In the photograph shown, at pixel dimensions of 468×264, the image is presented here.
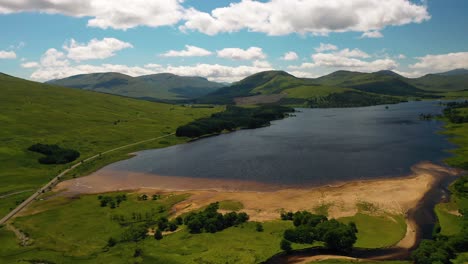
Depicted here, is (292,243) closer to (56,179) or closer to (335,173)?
(335,173)

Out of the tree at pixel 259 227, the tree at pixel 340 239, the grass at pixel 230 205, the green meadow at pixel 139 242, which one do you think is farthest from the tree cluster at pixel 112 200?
the tree at pixel 340 239

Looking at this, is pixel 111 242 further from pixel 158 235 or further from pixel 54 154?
pixel 54 154

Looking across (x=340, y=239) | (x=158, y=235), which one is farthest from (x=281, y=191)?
(x=158, y=235)

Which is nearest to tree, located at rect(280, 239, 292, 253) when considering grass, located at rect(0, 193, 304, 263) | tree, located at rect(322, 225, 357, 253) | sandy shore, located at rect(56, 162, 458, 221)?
grass, located at rect(0, 193, 304, 263)

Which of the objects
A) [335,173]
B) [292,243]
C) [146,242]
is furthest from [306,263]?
[335,173]

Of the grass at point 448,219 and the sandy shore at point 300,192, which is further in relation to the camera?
the sandy shore at point 300,192

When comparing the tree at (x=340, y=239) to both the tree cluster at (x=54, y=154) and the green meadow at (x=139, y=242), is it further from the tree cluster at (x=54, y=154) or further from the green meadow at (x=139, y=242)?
the tree cluster at (x=54, y=154)

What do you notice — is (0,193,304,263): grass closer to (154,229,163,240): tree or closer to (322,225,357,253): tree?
(154,229,163,240): tree
